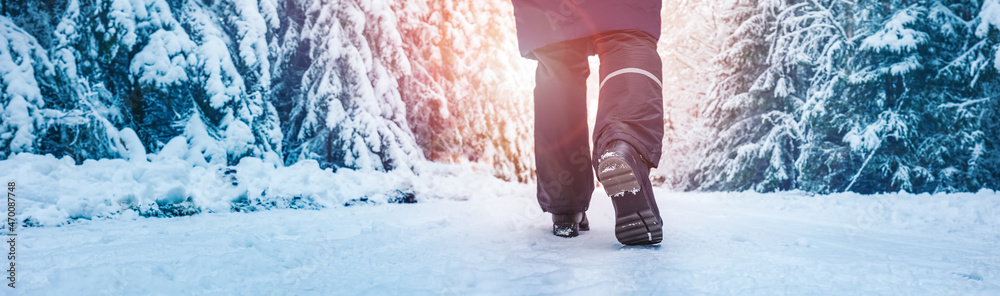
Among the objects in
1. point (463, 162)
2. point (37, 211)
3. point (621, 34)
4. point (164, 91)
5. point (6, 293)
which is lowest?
point (463, 162)

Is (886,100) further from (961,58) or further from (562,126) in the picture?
(562,126)

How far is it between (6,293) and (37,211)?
1.56m

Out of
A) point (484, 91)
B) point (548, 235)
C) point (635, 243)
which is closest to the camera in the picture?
point (635, 243)

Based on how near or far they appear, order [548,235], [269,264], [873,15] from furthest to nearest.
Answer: [873,15] → [548,235] → [269,264]

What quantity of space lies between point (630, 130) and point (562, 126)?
44cm

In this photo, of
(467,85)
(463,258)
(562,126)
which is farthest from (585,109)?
(467,85)

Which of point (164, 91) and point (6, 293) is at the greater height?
point (164, 91)

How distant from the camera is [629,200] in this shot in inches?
63.4

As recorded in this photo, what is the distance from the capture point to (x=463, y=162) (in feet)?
26.4

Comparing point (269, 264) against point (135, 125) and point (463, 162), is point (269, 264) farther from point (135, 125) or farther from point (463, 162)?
point (463, 162)

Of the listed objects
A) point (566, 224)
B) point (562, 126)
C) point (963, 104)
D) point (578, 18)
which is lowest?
point (566, 224)

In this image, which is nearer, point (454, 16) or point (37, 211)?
point (37, 211)

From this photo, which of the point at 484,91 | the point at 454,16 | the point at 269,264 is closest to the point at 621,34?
the point at 269,264

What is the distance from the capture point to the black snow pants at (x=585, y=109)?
1.81 m
